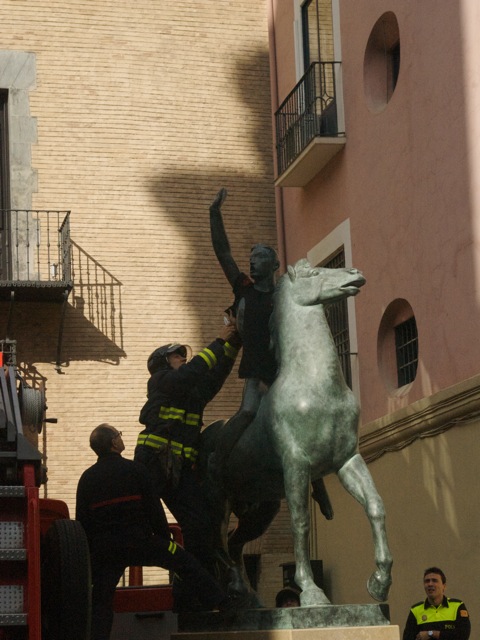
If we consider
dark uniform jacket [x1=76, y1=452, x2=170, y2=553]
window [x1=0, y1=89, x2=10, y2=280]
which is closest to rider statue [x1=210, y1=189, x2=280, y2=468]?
dark uniform jacket [x1=76, y1=452, x2=170, y2=553]

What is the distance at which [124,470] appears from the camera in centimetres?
873

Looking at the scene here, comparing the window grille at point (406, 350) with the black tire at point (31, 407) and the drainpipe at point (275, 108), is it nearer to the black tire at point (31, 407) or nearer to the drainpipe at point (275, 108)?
the drainpipe at point (275, 108)

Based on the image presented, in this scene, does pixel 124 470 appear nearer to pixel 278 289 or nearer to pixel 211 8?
pixel 278 289

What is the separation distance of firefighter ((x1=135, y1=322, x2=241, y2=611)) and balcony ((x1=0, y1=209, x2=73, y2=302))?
10.8m

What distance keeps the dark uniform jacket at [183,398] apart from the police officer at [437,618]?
270cm

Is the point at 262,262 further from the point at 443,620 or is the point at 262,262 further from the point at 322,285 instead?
the point at 443,620

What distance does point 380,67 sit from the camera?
18.1 meters

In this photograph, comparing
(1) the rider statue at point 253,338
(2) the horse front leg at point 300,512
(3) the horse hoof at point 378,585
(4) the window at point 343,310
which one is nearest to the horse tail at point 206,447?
(1) the rider statue at point 253,338

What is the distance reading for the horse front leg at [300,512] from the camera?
8172mm

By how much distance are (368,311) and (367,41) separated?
3572 millimetres

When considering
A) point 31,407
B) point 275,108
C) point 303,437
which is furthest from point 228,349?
point 275,108

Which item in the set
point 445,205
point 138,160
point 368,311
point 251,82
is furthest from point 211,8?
point 445,205

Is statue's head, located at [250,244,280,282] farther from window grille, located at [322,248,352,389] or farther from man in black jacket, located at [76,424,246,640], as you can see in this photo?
window grille, located at [322,248,352,389]

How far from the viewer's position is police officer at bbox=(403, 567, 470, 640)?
34.1 feet
